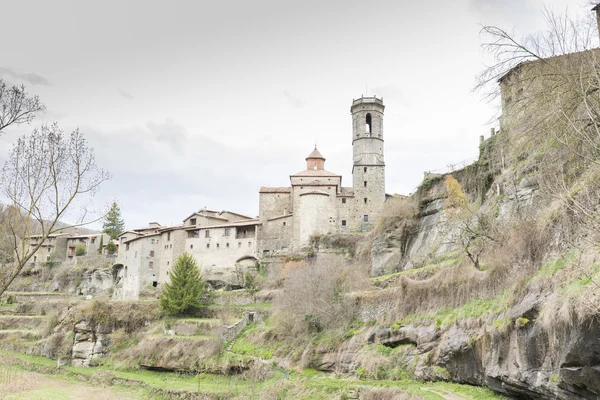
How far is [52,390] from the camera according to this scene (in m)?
31.1

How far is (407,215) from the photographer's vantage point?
38.5 meters

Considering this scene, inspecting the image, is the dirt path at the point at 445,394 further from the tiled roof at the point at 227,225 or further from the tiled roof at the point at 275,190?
the tiled roof at the point at 275,190

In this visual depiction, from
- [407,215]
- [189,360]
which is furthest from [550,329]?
[189,360]

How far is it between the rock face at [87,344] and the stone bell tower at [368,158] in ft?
96.0

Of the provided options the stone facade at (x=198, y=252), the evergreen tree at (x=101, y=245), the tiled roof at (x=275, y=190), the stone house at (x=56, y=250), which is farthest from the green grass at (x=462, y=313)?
the stone house at (x=56, y=250)

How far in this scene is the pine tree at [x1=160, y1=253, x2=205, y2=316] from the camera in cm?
4309

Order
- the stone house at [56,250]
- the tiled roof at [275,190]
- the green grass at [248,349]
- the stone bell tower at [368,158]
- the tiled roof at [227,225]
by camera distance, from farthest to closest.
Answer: the stone house at [56,250] → the tiled roof at [275,190] → the stone bell tower at [368,158] → the tiled roof at [227,225] → the green grass at [248,349]

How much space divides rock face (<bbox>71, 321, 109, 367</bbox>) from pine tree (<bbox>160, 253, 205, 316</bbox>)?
5.56 metres

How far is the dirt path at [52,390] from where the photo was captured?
28.3 m

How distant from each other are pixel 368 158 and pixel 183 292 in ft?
90.7

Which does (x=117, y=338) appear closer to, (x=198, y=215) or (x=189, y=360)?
(x=189, y=360)

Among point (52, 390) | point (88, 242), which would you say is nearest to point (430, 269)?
point (52, 390)

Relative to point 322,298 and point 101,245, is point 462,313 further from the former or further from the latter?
point 101,245

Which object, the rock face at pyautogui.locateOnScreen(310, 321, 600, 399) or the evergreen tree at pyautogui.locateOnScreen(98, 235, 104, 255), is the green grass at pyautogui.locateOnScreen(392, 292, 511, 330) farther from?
the evergreen tree at pyautogui.locateOnScreen(98, 235, 104, 255)
